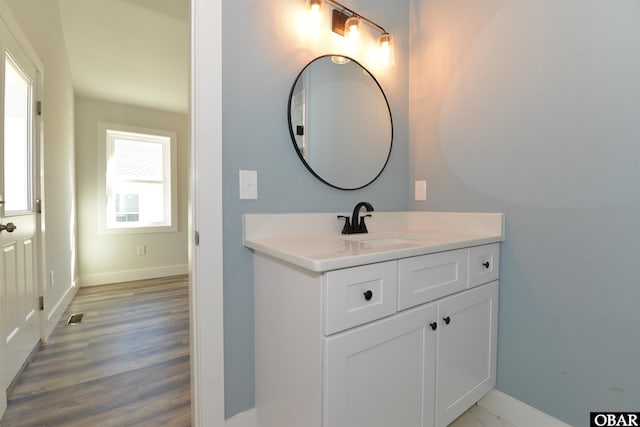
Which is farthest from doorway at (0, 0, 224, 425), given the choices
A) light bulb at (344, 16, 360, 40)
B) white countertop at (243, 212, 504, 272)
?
light bulb at (344, 16, 360, 40)

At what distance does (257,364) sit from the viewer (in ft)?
3.72

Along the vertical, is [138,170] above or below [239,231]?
above

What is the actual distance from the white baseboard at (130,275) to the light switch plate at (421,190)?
3.63 m

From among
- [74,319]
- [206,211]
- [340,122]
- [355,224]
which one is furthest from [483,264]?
[74,319]

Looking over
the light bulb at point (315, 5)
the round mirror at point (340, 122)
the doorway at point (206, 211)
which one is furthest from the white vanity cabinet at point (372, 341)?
the light bulb at point (315, 5)

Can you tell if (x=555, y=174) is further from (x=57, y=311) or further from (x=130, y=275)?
(x=130, y=275)

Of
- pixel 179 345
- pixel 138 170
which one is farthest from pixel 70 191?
pixel 179 345

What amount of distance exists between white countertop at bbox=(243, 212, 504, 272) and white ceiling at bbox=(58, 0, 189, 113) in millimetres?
1364

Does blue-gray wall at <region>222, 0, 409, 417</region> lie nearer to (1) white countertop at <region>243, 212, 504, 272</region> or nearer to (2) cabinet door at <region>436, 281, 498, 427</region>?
(1) white countertop at <region>243, 212, 504, 272</region>

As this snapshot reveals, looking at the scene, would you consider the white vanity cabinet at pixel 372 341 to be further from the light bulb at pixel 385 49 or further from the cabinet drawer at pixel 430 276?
the light bulb at pixel 385 49

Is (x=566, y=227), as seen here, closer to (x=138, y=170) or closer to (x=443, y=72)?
(x=443, y=72)

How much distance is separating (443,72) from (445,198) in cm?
71

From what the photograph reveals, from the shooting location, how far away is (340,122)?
4.76ft

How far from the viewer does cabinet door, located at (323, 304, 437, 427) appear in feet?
2.53
